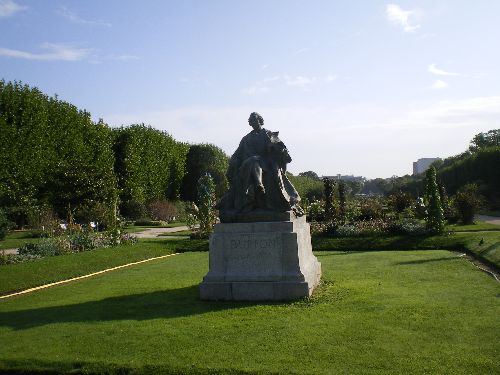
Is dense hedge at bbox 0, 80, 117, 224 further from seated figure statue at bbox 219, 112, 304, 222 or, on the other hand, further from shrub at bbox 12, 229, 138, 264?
seated figure statue at bbox 219, 112, 304, 222

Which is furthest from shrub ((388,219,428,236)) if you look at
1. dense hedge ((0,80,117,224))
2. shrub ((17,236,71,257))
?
dense hedge ((0,80,117,224))

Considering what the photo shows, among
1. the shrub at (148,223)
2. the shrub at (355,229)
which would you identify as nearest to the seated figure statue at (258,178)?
the shrub at (355,229)

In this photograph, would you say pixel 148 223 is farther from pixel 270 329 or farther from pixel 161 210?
pixel 270 329

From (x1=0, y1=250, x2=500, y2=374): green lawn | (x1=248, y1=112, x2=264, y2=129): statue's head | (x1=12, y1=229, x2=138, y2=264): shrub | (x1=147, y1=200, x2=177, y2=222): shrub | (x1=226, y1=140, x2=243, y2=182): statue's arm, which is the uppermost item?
(x1=248, y1=112, x2=264, y2=129): statue's head

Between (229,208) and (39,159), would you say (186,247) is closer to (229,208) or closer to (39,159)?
(229,208)

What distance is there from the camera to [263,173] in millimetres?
9148

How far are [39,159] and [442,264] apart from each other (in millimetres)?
21424

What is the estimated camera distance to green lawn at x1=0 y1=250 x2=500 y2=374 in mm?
5273

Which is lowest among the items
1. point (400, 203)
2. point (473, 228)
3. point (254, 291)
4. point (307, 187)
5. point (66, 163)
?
→ point (473, 228)

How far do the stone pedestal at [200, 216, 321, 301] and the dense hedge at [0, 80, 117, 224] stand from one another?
597 inches

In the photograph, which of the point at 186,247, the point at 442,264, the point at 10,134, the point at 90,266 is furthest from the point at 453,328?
the point at 10,134

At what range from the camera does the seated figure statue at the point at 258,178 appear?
8922mm

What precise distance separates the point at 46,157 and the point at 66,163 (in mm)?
1416

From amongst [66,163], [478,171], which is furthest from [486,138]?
[66,163]
